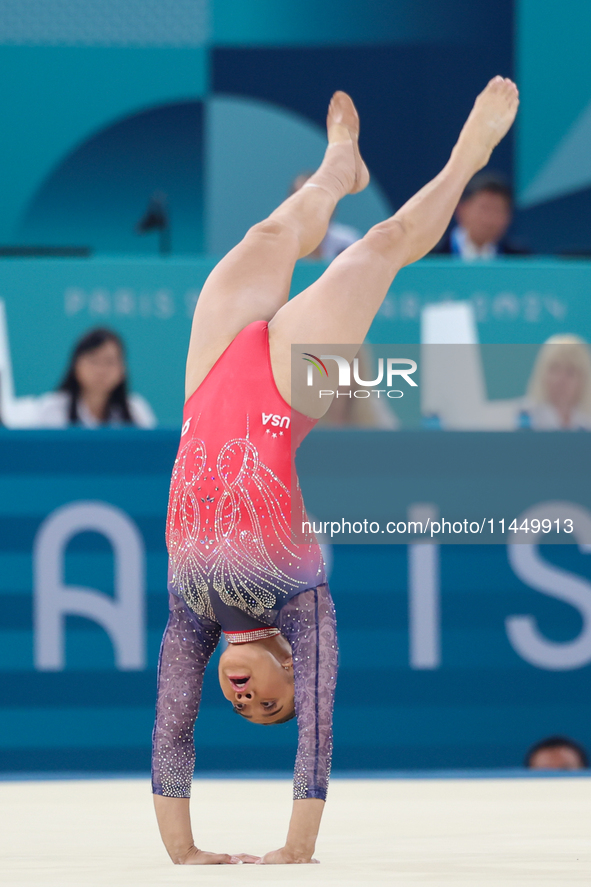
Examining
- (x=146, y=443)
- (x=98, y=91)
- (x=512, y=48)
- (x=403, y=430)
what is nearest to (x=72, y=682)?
(x=146, y=443)

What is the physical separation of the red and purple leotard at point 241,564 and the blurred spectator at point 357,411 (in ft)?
5.67

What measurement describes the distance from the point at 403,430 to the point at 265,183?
4.05 m

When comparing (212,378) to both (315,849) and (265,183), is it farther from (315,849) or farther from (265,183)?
(265,183)

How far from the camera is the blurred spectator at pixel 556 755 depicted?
441cm

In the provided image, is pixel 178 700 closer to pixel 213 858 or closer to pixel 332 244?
pixel 213 858

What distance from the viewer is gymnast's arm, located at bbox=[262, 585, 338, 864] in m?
2.60

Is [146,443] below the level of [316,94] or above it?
below

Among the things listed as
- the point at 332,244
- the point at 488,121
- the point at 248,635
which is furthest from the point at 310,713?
the point at 332,244

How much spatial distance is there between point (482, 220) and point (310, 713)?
3806mm

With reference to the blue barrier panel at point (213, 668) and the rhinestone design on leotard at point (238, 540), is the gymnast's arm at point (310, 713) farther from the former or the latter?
the blue barrier panel at point (213, 668)

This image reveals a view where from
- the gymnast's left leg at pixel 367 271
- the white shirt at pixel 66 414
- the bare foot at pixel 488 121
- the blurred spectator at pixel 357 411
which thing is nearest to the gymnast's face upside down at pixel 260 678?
the gymnast's left leg at pixel 367 271

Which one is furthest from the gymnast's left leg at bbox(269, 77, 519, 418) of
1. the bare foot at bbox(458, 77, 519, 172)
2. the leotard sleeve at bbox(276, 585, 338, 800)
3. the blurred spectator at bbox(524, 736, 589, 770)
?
the blurred spectator at bbox(524, 736, 589, 770)

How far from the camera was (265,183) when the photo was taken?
26.7 feet

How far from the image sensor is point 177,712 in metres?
2.77
